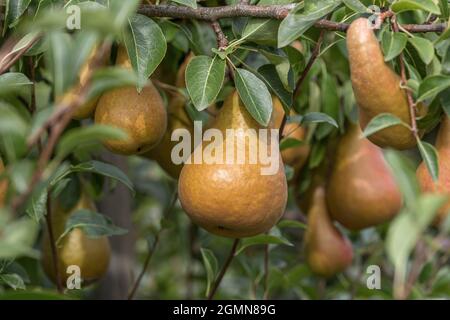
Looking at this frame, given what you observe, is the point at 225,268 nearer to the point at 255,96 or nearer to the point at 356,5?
the point at 255,96

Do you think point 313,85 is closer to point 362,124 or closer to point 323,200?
point 323,200

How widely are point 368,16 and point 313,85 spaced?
1.38ft

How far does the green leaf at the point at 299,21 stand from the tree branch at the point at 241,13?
1.2 inches

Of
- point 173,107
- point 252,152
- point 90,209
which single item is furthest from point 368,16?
point 90,209

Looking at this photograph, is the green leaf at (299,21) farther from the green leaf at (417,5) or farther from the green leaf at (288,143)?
the green leaf at (288,143)

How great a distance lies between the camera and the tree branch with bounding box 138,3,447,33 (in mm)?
949

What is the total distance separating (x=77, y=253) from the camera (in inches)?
50.0

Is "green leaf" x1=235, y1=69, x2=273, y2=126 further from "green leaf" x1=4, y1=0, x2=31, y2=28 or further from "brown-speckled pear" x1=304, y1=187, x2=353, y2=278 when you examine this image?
"brown-speckled pear" x1=304, y1=187, x2=353, y2=278

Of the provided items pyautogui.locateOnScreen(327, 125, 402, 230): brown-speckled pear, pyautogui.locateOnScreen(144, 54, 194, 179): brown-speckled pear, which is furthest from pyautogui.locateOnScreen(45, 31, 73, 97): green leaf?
pyautogui.locateOnScreen(327, 125, 402, 230): brown-speckled pear

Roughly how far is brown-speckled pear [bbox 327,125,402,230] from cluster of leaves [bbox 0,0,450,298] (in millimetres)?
41

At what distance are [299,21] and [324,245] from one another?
673 millimetres

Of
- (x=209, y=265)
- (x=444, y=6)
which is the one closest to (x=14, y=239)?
(x=444, y=6)

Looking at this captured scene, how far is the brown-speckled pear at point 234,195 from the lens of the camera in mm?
946

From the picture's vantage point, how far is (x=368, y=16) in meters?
0.96
